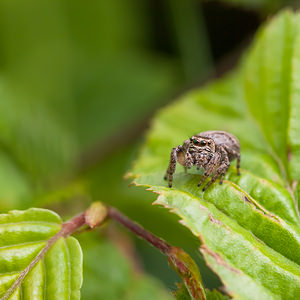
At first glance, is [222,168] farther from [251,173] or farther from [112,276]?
[112,276]

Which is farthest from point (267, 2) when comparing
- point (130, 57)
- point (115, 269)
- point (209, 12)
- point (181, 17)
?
point (115, 269)

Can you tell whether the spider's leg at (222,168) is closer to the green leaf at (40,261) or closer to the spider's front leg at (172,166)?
the spider's front leg at (172,166)

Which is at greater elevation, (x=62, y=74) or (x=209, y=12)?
(x=209, y=12)

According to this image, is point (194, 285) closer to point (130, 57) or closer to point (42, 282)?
point (42, 282)

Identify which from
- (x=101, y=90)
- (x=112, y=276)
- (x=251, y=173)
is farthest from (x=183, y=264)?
(x=101, y=90)

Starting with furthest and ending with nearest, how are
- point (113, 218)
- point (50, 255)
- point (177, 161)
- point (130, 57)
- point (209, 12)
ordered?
point (130, 57)
point (209, 12)
point (177, 161)
point (113, 218)
point (50, 255)

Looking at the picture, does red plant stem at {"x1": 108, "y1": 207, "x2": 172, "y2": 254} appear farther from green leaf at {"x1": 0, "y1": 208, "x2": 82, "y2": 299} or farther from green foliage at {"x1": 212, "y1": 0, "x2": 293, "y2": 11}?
green foliage at {"x1": 212, "y1": 0, "x2": 293, "y2": 11}

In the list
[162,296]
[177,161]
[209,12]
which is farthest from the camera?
[209,12]
